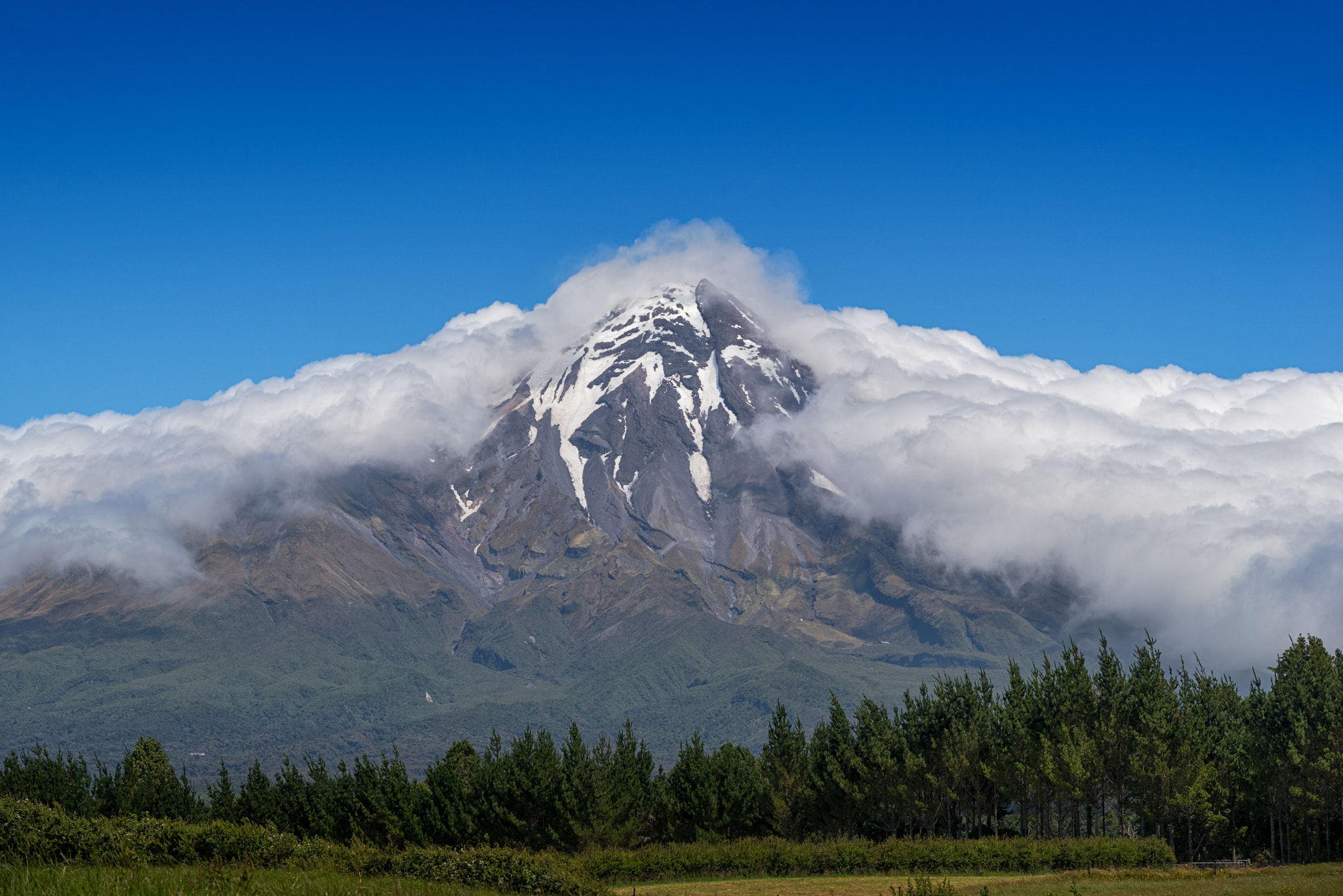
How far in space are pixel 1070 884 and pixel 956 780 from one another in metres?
35.0

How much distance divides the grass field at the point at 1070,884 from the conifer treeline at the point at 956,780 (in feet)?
64.3

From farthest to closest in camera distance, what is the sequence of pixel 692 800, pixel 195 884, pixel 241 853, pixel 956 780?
pixel 692 800
pixel 956 780
pixel 241 853
pixel 195 884

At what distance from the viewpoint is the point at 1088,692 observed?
104 meters

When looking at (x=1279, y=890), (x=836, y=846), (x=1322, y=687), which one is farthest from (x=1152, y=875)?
(x=1322, y=687)

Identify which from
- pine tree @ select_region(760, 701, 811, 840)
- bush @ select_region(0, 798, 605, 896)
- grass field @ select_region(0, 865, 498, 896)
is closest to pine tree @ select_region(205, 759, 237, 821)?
pine tree @ select_region(760, 701, 811, 840)

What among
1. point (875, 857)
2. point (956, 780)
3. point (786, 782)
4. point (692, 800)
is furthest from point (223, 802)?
point (956, 780)

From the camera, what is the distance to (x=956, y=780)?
334ft

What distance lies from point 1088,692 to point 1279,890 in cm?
4689

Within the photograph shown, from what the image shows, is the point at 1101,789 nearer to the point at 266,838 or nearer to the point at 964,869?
the point at 964,869

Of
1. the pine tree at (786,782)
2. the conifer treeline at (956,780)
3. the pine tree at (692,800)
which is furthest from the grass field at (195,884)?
the pine tree at (786,782)

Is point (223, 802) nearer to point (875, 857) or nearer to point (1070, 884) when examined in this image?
point (875, 857)

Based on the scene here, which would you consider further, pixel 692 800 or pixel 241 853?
pixel 692 800

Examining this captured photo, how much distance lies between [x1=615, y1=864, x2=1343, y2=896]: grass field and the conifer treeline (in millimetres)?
19590

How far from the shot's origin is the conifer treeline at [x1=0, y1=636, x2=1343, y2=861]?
9431 cm
